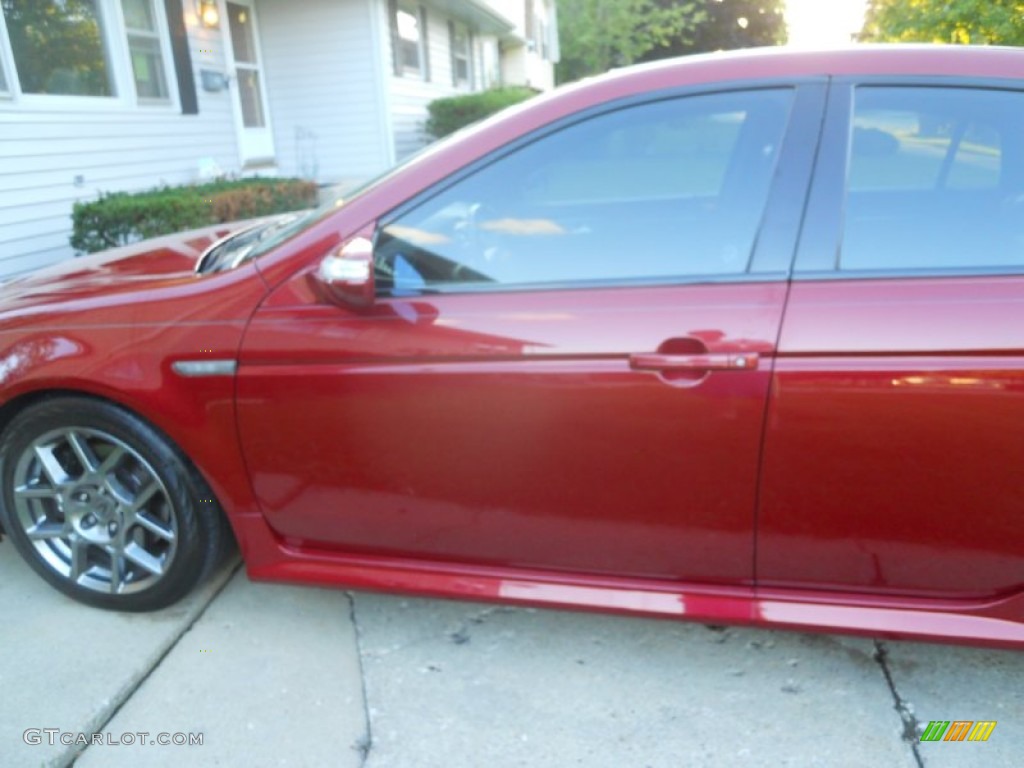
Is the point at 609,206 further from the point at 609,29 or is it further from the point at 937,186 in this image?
the point at 609,29

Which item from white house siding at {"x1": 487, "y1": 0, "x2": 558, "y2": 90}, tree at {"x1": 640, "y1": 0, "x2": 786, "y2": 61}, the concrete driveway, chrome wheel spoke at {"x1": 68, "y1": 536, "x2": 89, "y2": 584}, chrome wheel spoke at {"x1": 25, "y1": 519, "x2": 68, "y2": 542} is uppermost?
tree at {"x1": 640, "y1": 0, "x2": 786, "y2": 61}

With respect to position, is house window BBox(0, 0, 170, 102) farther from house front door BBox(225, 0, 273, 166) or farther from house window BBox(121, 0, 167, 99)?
house front door BBox(225, 0, 273, 166)

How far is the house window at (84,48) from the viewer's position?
588 cm

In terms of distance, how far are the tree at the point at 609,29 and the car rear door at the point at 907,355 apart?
2191 cm

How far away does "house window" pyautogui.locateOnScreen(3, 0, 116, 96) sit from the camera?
5.89m

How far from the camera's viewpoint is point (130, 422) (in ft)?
7.50

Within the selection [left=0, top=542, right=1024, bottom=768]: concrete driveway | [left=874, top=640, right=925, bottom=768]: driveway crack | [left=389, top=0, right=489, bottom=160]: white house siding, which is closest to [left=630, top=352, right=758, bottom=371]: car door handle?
[left=0, top=542, right=1024, bottom=768]: concrete driveway

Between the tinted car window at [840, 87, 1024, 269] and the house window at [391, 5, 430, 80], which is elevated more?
the house window at [391, 5, 430, 80]

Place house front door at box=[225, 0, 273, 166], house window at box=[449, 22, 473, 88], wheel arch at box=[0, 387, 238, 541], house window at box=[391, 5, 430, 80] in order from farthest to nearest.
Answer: house window at box=[449, 22, 473, 88], house window at box=[391, 5, 430, 80], house front door at box=[225, 0, 273, 166], wheel arch at box=[0, 387, 238, 541]

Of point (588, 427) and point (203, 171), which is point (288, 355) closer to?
point (588, 427)

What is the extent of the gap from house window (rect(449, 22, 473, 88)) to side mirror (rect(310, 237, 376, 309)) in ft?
46.9

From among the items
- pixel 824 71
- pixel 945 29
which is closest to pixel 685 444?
pixel 824 71

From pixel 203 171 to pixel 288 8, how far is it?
361 centimetres

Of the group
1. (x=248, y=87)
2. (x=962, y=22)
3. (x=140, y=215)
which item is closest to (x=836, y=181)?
(x=140, y=215)
